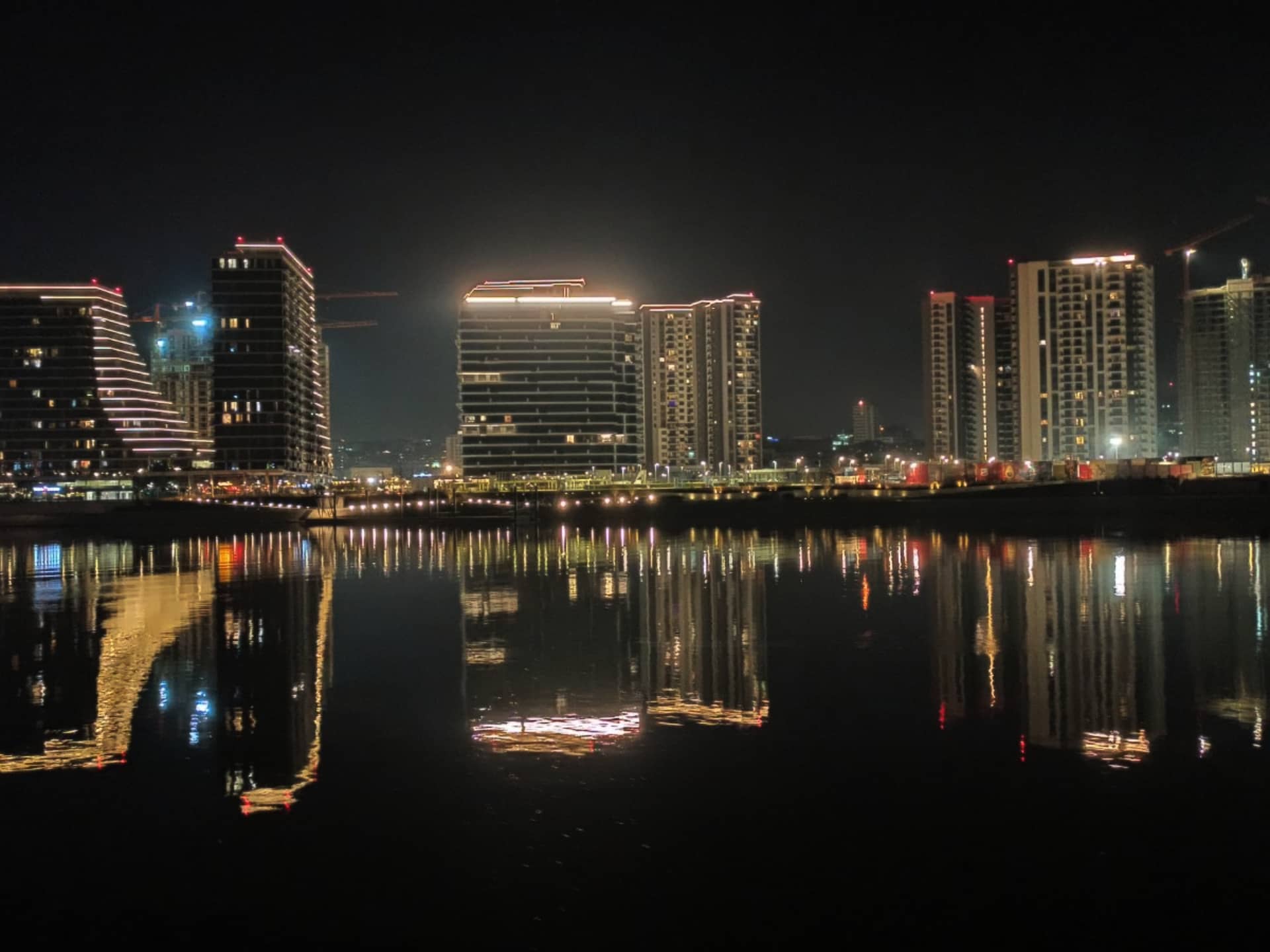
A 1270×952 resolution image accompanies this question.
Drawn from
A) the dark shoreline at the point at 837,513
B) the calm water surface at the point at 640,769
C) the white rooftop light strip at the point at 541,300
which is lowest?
the calm water surface at the point at 640,769

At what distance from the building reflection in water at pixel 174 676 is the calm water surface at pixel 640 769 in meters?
0.07

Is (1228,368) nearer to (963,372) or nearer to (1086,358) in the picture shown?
(1086,358)

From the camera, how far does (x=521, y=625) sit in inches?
691

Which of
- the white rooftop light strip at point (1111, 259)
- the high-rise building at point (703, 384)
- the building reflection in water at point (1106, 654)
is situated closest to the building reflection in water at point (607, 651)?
the building reflection in water at point (1106, 654)

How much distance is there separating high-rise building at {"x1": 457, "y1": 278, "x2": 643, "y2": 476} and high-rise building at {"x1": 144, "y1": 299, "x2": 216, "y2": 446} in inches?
2289

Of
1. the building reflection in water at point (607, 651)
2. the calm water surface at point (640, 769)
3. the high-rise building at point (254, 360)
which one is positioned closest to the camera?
the calm water surface at point (640, 769)

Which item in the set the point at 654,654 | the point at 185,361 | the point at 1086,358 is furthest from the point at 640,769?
the point at 185,361

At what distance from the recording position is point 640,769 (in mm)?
8797

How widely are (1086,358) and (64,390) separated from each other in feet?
333

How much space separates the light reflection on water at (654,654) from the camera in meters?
9.96

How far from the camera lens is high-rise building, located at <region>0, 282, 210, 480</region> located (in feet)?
330

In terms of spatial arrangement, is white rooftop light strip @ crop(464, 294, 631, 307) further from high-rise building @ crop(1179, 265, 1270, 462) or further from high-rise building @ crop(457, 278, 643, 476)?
high-rise building @ crop(1179, 265, 1270, 462)

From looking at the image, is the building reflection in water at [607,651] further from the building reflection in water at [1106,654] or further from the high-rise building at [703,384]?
the high-rise building at [703,384]

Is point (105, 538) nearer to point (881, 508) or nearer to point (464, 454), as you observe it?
point (881, 508)
